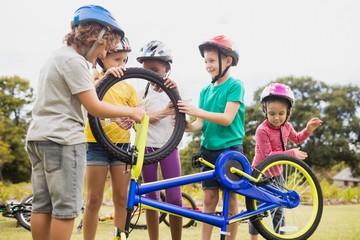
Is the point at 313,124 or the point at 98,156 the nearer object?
the point at 98,156

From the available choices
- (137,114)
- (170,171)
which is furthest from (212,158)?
(137,114)

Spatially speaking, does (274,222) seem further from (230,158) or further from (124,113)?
(124,113)

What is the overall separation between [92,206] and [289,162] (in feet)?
5.65

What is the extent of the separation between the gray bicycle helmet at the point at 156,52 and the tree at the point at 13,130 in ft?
91.0

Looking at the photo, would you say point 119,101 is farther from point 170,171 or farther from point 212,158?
point 212,158

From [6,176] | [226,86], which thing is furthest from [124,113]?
[6,176]

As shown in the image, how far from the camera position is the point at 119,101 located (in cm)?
372

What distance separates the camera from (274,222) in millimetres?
4277

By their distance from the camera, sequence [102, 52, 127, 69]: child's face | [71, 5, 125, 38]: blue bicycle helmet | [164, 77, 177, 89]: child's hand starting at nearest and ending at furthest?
[71, 5, 125, 38]: blue bicycle helmet
[164, 77, 177, 89]: child's hand
[102, 52, 127, 69]: child's face

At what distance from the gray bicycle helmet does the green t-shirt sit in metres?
0.52

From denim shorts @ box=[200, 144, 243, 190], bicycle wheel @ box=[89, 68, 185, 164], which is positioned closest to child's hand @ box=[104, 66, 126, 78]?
bicycle wheel @ box=[89, 68, 185, 164]

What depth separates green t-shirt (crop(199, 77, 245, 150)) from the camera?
3.92 meters

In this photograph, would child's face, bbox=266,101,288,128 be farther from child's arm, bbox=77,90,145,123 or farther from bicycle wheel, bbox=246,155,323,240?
child's arm, bbox=77,90,145,123

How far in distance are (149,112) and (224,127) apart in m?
0.67
